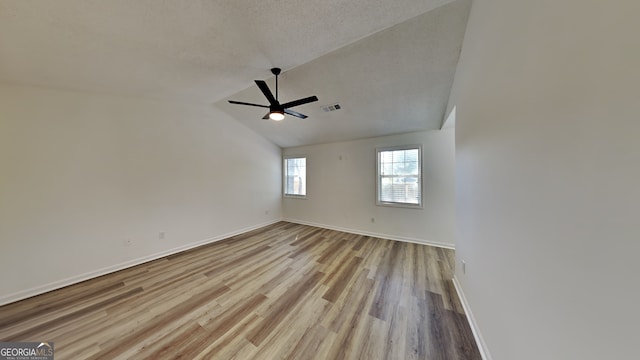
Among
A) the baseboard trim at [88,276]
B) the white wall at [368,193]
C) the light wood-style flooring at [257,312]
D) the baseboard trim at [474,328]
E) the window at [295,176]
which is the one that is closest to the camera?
the baseboard trim at [474,328]

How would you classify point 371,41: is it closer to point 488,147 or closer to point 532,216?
point 488,147

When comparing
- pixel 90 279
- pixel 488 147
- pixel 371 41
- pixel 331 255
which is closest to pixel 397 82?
pixel 371 41

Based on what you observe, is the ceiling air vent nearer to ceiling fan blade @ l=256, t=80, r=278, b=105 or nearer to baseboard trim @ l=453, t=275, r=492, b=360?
ceiling fan blade @ l=256, t=80, r=278, b=105

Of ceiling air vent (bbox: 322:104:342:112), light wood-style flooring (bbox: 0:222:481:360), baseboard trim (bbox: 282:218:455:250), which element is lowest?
light wood-style flooring (bbox: 0:222:481:360)

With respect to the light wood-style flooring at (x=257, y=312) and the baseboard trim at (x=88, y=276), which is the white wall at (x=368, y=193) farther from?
the baseboard trim at (x=88, y=276)

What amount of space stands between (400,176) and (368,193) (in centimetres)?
80

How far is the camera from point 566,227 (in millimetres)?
672

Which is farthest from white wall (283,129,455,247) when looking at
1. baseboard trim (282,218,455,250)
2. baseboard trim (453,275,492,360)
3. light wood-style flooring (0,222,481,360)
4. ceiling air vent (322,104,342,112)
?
baseboard trim (453,275,492,360)

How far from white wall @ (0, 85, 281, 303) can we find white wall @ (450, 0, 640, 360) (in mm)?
4408

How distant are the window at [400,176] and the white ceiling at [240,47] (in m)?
1.03

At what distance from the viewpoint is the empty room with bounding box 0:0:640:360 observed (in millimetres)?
616

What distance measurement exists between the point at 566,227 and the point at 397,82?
7.93 feet

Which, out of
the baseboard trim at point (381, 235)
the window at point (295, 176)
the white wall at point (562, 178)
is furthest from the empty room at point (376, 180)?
the window at point (295, 176)

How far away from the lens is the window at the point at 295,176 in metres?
5.54
